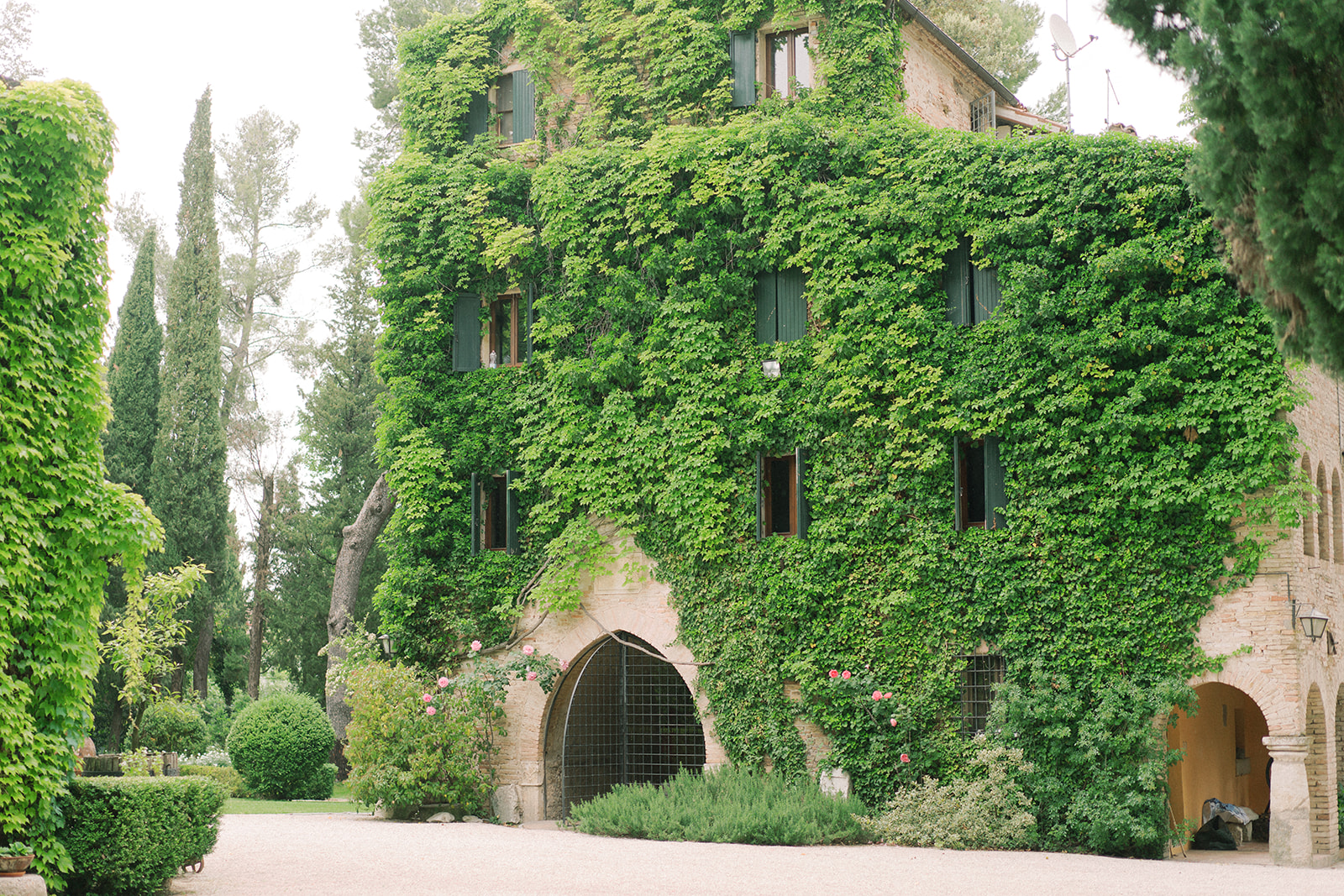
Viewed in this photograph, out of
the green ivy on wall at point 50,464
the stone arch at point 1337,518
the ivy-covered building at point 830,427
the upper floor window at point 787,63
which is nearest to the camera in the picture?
the green ivy on wall at point 50,464

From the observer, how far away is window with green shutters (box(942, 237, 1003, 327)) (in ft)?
54.3

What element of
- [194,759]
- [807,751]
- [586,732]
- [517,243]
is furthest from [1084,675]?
[194,759]

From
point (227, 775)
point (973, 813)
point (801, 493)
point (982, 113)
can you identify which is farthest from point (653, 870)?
point (982, 113)

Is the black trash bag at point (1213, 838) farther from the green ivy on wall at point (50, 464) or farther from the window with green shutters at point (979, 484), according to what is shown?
the green ivy on wall at point (50, 464)

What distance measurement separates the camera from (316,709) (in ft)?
74.4

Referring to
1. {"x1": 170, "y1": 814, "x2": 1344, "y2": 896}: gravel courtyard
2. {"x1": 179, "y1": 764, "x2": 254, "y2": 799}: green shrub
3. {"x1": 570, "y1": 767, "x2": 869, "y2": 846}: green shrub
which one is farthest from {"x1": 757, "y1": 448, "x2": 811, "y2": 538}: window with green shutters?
{"x1": 179, "y1": 764, "x2": 254, "y2": 799}: green shrub

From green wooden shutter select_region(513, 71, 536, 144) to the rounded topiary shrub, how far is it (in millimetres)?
10618

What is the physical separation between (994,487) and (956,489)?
468 mm

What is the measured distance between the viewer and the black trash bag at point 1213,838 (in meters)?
16.6

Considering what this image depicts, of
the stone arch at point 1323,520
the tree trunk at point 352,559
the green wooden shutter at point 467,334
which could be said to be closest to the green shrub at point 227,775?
the tree trunk at point 352,559

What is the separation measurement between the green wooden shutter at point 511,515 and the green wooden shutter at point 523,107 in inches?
217

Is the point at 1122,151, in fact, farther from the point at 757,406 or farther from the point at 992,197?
the point at 757,406

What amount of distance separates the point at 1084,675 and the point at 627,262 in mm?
8554

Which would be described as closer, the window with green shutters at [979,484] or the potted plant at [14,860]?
the potted plant at [14,860]
